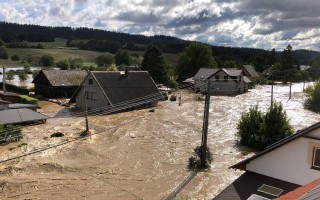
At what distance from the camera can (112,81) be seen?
49.7 metres

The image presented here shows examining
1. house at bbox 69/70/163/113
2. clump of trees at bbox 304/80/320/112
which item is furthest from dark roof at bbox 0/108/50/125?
clump of trees at bbox 304/80/320/112

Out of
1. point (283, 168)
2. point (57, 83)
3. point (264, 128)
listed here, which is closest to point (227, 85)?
point (57, 83)

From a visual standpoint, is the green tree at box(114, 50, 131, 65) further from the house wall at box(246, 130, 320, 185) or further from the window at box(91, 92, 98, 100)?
the house wall at box(246, 130, 320, 185)

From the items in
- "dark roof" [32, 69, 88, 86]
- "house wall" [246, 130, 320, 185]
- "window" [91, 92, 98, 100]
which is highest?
"dark roof" [32, 69, 88, 86]

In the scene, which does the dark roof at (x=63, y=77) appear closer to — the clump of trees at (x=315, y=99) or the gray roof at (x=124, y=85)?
the gray roof at (x=124, y=85)

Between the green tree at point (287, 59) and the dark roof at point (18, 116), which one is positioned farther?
the green tree at point (287, 59)

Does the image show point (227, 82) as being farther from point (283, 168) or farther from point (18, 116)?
point (283, 168)

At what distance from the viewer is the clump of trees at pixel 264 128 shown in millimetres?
27891

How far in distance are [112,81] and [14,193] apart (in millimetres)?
30726

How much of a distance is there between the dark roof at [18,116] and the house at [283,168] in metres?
27.8

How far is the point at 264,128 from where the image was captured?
92.9 feet

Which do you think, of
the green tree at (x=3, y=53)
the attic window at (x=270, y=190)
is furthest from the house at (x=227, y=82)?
the green tree at (x=3, y=53)

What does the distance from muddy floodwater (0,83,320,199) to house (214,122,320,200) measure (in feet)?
25.3

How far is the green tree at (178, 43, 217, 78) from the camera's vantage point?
92250mm
